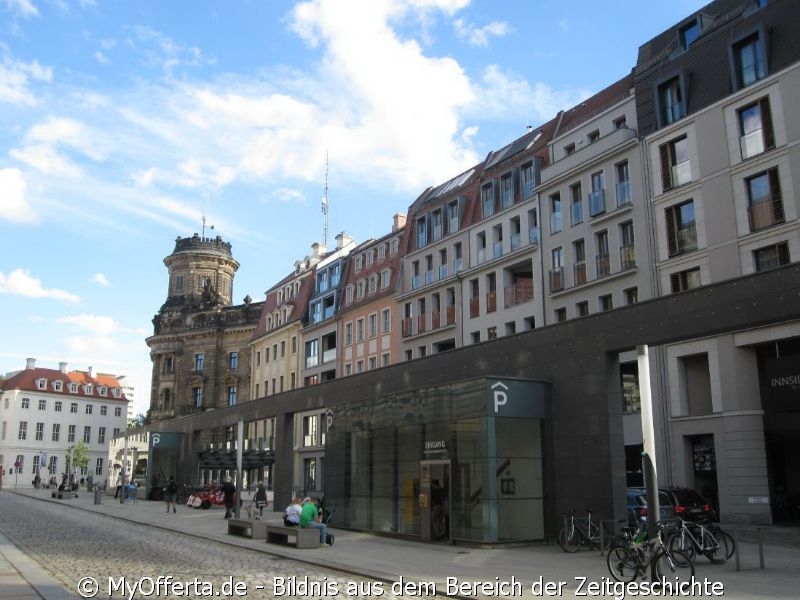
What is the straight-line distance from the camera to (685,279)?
3506 cm

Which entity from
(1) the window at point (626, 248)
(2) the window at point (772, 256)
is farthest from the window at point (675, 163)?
(2) the window at point (772, 256)

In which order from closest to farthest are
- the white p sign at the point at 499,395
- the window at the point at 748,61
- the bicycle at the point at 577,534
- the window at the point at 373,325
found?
1. the bicycle at the point at 577,534
2. the white p sign at the point at 499,395
3. the window at the point at 748,61
4. the window at the point at 373,325

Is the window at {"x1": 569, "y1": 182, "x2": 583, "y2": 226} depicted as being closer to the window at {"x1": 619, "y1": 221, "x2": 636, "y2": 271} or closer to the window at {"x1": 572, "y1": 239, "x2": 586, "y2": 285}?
the window at {"x1": 572, "y1": 239, "x2": 586, "y2": 285}

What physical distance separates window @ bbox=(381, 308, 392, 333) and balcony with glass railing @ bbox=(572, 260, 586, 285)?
17672 mm

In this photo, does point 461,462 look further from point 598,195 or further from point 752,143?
point 598,195

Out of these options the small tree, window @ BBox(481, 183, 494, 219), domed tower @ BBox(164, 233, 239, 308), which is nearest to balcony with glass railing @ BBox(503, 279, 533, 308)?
window @ BBox(481, 183, 494, 219)

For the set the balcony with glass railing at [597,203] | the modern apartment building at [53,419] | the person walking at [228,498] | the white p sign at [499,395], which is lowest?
the person walking at [228,498]

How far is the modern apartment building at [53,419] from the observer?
109m

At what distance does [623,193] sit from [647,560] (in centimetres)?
2712

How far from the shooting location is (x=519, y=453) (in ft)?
71.2

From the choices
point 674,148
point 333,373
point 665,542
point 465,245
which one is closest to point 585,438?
point 665,542

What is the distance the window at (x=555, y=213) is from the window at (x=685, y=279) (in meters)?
7.85

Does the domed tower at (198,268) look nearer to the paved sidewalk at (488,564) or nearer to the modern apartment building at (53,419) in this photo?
the modern apartment building at (53,419)

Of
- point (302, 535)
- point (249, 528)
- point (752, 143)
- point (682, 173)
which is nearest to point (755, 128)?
point (752, 143)
